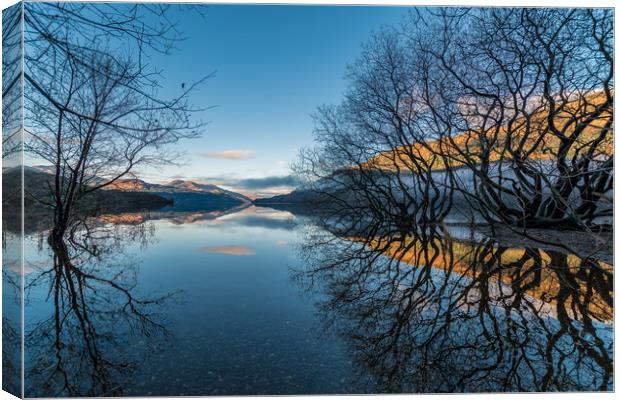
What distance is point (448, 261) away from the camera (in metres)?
4.20

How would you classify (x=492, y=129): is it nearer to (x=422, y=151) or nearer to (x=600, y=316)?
(x=422, y=151)

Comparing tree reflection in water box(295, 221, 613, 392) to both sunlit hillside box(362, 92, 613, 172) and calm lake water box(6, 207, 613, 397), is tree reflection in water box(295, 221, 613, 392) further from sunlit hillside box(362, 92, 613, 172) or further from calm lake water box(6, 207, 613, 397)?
sunlit hillside box(362, 92, 613, 172)

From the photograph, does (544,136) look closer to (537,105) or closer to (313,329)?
(537,105)

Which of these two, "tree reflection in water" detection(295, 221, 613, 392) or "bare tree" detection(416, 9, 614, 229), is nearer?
"tree reflection in water" detection(295, 221, 613, 392)

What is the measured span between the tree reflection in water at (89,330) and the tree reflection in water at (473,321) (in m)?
1.38

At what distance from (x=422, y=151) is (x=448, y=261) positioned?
437 centimetres

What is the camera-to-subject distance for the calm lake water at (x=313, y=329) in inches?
60.9

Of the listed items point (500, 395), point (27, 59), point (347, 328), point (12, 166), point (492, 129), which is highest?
point (492, 129)

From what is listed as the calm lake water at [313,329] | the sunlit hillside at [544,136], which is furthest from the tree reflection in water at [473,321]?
the sunlit hillside at [544,136]

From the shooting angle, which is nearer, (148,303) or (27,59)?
(27,59)

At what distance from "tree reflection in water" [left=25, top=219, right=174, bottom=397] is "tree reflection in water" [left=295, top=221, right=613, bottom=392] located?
4.52 ft

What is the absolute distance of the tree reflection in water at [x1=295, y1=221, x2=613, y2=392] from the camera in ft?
5.31

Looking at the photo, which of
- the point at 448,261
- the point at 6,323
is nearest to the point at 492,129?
the point at 448,261

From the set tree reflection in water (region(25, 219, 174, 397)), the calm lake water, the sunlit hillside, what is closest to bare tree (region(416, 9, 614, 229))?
the sunlit hillside
